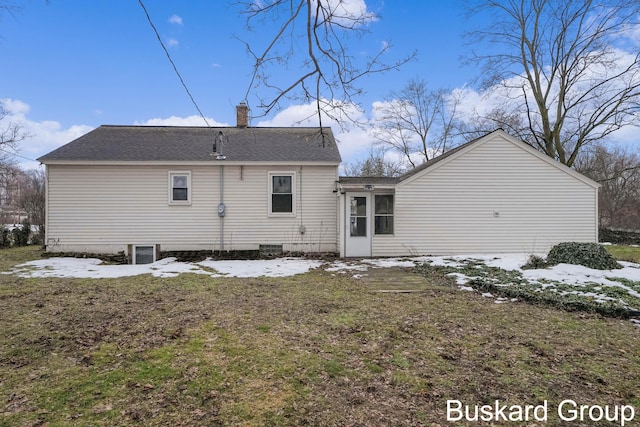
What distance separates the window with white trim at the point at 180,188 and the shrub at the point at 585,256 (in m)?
10.8

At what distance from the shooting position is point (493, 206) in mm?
11625

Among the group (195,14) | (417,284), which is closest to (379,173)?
(417,284)

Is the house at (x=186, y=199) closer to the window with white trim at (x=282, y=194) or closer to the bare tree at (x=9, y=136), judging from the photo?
the window with white trim at (x=282, y=194)

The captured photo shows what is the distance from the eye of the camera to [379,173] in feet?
91.2

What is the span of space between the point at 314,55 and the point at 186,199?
8.82 meters

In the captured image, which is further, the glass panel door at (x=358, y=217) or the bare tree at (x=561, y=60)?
the bare tree at (x=561, y=60)

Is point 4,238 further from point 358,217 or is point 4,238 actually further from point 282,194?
point 358,217

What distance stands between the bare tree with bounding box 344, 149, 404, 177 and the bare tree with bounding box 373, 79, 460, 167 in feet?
6.27

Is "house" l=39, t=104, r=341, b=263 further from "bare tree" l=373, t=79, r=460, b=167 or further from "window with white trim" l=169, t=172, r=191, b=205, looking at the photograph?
"bare tree" l=373, t=79, r=460, b=167

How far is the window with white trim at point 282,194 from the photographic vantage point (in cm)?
1186

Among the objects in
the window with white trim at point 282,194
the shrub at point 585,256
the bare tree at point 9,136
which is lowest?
the shrub at point 585,256

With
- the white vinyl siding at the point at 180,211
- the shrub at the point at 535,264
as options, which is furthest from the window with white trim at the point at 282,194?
the shrub at the point at 535,264

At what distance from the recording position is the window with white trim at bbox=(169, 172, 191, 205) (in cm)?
1152

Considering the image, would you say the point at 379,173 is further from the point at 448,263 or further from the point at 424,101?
the point at 448,263
